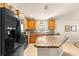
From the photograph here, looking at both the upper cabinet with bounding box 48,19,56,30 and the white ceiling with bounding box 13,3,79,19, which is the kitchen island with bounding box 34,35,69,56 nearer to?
the upper cabinet with bounding box 48,19,56,30

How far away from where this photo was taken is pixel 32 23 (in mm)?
1500

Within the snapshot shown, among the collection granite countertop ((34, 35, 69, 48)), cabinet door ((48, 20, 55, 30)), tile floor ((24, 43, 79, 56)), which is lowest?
tile floor ((24, 43, 79, 56))

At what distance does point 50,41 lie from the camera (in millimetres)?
1844

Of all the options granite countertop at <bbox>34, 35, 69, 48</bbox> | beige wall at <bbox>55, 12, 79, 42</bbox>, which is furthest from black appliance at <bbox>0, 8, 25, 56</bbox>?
beige wall at <bbox>55, 12, 79, 42</bbox>

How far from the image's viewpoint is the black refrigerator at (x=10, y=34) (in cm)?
112

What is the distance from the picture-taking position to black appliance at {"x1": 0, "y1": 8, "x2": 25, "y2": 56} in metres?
1.12

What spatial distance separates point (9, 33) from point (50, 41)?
807 mm

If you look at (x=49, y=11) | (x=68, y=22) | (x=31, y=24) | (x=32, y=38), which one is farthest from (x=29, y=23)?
(x=68, y=22)

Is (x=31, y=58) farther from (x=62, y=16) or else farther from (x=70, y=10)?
(x=70, y=10)

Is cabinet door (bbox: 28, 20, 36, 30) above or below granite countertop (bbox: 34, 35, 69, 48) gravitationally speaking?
above

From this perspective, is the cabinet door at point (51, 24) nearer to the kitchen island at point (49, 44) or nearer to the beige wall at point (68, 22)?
the beige wall at point (68, 22)

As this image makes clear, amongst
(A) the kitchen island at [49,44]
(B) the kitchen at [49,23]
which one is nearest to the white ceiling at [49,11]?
(B) the kitchen at [49,23]

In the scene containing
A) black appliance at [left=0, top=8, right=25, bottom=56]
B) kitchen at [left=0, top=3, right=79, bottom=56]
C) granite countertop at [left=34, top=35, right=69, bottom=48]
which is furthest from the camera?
granite countertop at [left=34, top=35, right=69, bottom=48]

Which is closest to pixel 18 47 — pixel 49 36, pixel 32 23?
pixel 32 23
